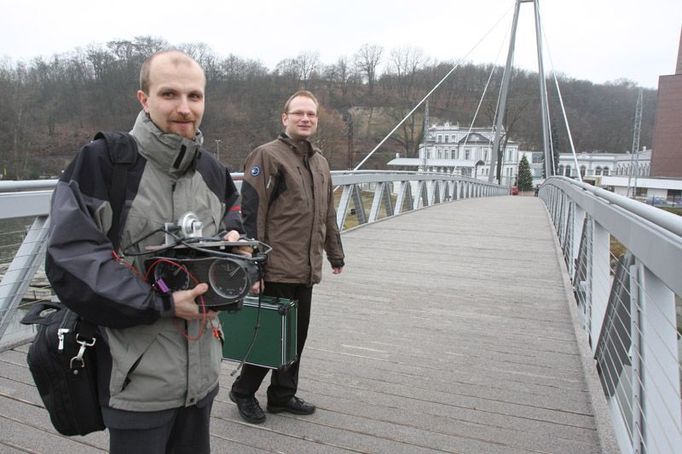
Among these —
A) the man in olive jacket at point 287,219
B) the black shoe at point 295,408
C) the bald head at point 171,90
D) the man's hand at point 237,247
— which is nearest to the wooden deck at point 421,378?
the black shoe at point 295,408

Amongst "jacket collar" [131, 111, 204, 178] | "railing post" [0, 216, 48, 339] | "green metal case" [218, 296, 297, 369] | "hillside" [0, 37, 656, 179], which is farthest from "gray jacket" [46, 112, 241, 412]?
"hillside" [0, 37, 656, 179]

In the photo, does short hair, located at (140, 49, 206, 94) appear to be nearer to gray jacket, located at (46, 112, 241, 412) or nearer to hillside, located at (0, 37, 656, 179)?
gray jacket, located at (46, 112, 241, 412)

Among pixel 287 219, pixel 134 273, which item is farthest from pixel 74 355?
pixel 287 219

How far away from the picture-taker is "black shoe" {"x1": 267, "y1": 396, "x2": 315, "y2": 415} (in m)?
2.48

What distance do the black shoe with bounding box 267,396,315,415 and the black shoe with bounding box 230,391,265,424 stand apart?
0.07 metres

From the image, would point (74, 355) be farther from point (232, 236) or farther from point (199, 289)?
point (232, 236)

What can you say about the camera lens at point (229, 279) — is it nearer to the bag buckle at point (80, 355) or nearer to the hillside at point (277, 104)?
the bag buckle at point (80, 355)

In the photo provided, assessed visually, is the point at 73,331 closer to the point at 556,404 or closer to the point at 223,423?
the point at 223,423

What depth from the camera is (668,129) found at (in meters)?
54.7

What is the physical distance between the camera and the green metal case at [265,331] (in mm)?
2277

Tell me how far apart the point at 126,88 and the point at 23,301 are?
47352 mm

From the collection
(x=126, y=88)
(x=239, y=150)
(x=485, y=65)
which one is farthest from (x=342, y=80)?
(x=126, y=88)

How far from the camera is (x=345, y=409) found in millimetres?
2549

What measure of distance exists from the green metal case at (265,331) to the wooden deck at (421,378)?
322mm
